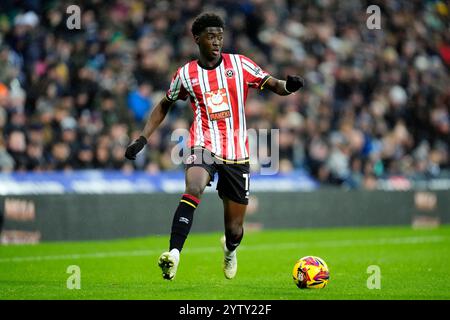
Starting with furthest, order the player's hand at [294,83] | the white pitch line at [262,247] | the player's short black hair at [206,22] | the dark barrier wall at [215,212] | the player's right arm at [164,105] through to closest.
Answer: the dark barrier wall at [215,212] → the white pitch line at [262,247] → the player's right arm at [164,105] → the player's short black hair at [206,22] → the player's hand at [294,83]

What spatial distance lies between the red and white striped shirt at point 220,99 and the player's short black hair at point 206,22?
423 mm

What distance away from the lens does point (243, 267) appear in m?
12.8

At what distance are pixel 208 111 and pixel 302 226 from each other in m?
11.6

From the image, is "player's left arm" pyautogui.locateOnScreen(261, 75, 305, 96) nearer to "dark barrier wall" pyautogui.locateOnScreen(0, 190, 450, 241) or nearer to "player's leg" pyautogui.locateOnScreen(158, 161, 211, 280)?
"player's leg" pyautogui.locateOnScreen(158, 161, 211, 280)

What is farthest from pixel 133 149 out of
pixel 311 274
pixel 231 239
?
pixel 311 274

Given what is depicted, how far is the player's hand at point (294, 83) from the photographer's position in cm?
954

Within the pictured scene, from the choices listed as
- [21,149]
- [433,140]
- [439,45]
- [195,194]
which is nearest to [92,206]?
[21,149]

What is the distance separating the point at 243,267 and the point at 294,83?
395 cm

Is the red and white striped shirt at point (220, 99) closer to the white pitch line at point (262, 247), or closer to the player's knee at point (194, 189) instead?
the player's knee at point (194, 189)

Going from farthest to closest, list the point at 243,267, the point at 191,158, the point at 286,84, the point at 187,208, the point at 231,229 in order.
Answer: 1. the point at 243,267
2. the point at 231,229
3. the point at 191,158
4. the point at 286,84
5. the point at 187,208

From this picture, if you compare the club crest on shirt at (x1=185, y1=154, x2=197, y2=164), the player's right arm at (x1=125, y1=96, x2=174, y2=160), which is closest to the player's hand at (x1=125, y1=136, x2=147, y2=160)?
the player's right arm at (x1=125, y1=96, x2=174, y2=160)

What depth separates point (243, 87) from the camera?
394 inches

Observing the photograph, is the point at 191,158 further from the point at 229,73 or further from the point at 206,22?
the point at 206,22

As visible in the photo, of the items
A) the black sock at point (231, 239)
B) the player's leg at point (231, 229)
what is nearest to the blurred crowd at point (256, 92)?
the player's leg at point (231, 229)
